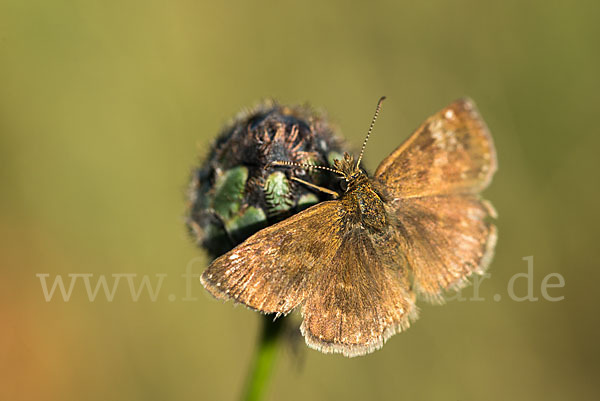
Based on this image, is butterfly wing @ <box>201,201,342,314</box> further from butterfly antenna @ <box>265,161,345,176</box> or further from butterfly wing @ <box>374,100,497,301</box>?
butterfly wing @ <box>374,100,497,301</box>

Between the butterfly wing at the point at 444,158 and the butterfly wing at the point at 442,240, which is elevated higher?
the butterfly wing at the point at 444,158

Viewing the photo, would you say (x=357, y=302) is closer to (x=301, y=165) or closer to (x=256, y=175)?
(x=301, y=165)

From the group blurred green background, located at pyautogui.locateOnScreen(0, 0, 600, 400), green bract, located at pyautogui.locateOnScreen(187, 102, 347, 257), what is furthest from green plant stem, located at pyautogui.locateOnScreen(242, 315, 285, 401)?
blurred green background, located at pyautogui.locateOnScreen(0, 0, 600, 400)

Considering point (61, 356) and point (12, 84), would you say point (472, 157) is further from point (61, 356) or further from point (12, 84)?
point (12, 84)

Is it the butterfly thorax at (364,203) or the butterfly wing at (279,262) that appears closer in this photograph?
the butterfly wing at (279,262)

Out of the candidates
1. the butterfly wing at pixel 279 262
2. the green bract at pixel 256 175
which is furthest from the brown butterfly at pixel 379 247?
the green bract at pixel 256 175

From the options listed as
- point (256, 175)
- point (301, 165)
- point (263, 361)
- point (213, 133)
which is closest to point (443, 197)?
point (301, 165)

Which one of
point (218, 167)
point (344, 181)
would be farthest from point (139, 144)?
point (344, 181)

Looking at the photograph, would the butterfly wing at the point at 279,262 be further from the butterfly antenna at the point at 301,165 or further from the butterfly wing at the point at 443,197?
the butterfly wing at the point at 443,197
